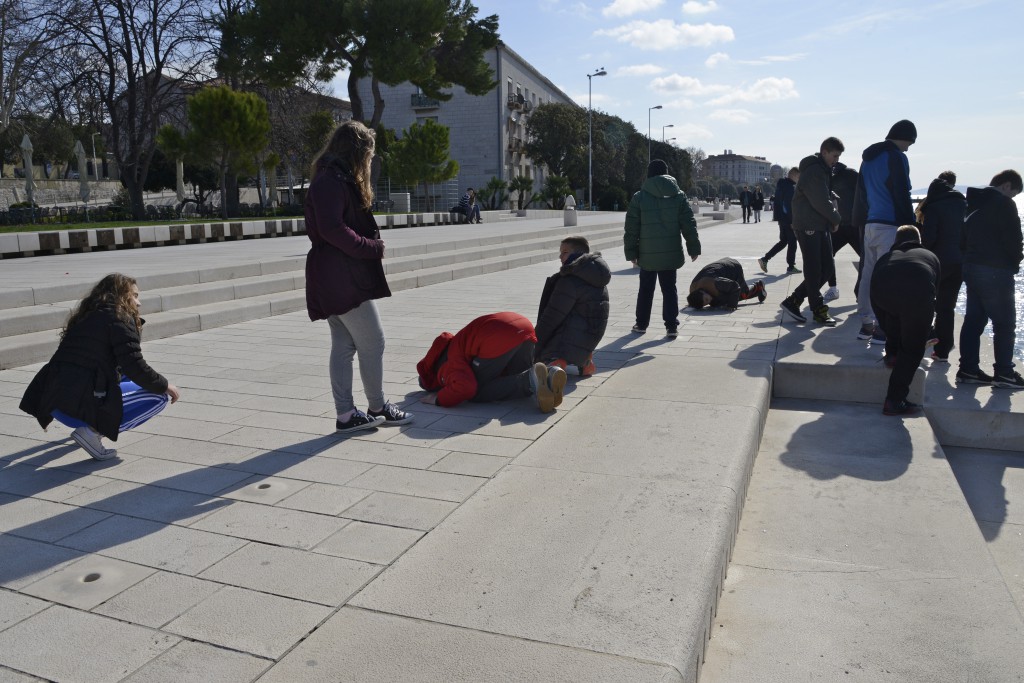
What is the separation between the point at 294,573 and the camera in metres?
2.76

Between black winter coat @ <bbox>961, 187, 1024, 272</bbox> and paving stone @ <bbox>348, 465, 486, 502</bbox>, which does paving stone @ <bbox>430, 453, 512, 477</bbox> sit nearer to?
paving stone @ <bbox>348, 465, 486, 502</bbox>

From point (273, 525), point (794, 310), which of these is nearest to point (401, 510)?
point (273, 525)

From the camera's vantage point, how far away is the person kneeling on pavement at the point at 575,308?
222 inches

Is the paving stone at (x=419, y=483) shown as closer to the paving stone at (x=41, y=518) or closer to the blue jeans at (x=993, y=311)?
the paving stone at (x=41, y=518)

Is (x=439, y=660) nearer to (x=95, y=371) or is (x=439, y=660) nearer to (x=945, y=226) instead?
(x=95, y=371)

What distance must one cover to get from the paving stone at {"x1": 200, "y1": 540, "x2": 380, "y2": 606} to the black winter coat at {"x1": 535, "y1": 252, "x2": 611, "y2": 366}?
315cm

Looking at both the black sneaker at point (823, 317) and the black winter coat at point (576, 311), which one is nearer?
the black winter coat at point (576, 311)

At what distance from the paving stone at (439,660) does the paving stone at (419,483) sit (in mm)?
1166

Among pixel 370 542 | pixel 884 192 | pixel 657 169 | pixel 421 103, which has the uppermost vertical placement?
pixel 421 103

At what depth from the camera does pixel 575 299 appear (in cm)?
568

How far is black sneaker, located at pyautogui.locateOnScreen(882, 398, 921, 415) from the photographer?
5559mm

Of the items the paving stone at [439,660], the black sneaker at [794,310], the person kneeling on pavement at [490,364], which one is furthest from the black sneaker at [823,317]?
the paving stone at [439,660]

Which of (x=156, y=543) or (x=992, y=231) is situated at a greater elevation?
(x=992, y=231)

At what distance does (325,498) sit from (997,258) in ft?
17.2
